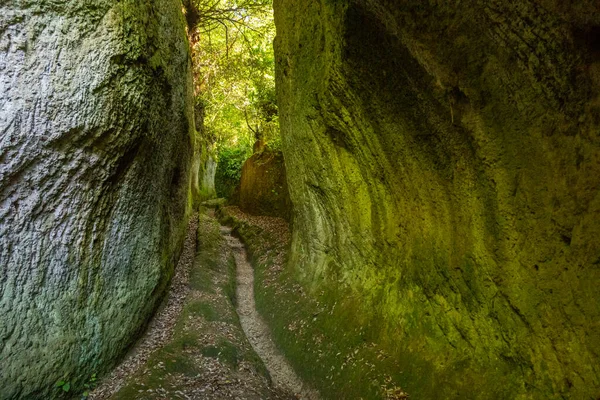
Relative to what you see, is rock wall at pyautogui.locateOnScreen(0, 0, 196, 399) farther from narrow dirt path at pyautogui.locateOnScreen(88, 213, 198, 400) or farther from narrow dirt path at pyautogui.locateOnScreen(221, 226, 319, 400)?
narrow dirt path at pyautogui.locateOnScreen(221, 226, 319, 400)

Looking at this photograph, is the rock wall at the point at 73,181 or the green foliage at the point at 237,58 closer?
the rock wall at the point at 73,181

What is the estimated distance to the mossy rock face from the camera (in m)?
4.73

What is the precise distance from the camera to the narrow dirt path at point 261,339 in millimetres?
8547

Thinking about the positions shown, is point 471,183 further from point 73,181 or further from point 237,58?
point 237,58

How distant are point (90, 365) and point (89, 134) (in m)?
4.88

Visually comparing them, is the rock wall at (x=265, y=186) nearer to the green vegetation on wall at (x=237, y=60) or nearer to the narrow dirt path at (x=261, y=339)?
the green vegetation on wall at (x=237, y=60)

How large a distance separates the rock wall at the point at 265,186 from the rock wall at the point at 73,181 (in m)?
11.5

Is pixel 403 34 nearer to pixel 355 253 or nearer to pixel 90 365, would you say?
pixel 355 253

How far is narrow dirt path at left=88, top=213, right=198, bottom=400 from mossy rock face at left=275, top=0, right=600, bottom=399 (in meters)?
4.91

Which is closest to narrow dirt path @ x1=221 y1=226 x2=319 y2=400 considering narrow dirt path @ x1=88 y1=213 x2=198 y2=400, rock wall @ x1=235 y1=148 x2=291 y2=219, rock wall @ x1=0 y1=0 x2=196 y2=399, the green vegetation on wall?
narrow dirt path @ x1=88 y1=213 x2=198 y2=400

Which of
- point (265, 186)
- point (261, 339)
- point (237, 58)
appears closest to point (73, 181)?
point (261, 339)

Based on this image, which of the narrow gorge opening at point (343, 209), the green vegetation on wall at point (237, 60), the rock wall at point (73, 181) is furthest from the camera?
the green vegetation on wall at point (237, 60)

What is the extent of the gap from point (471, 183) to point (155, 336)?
8.45 meters

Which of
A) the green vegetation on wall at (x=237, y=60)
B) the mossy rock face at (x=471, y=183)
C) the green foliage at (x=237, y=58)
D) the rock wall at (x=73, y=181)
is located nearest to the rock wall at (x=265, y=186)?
the green vegetation on wall at (x=237, y=60)
